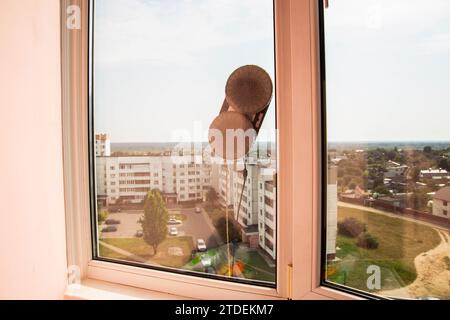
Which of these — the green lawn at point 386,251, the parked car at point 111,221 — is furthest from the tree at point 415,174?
the parked car at point 111,221

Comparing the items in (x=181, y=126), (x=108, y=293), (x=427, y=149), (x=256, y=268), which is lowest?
(x=108, y=293)

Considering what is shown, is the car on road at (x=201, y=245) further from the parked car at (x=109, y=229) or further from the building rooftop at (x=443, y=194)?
the building rooftop at (x=443, y=194)

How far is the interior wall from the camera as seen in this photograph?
1.01 m

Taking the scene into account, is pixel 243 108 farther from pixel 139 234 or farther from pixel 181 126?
pixel 139 234

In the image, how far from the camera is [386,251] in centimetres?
105

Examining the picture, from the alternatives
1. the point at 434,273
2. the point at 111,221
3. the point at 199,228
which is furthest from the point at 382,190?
the point at 111,221

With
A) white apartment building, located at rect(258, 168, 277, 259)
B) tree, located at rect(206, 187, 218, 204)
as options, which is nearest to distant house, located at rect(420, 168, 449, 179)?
white apartment building, located at rect(258, 168, 277, 259)

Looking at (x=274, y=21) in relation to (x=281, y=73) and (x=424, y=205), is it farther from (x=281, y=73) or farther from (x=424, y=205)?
(x=424, y=205)

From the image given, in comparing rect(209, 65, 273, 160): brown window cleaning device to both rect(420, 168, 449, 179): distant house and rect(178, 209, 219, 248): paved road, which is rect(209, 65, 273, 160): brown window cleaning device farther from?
rect(420, 168, 449, 179): distant house

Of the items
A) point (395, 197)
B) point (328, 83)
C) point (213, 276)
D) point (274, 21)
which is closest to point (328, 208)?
point (395, 197)

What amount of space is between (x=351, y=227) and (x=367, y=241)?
7cm

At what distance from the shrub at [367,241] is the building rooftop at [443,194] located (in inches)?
9.7

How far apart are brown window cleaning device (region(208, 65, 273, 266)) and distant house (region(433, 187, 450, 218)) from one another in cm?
66

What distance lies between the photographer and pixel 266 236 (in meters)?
1.24
